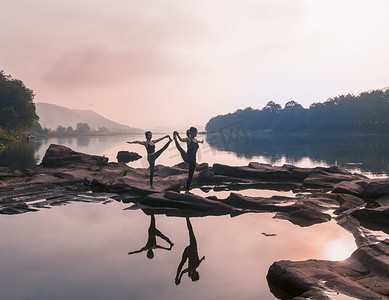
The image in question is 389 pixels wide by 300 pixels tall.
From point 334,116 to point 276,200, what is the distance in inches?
4891

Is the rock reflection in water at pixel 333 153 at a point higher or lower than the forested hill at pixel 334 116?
lower

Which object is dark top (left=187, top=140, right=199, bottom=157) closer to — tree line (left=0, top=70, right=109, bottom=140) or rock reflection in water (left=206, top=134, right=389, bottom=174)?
rock reflection in water (left=206, top=134, right=389, bottom=174)

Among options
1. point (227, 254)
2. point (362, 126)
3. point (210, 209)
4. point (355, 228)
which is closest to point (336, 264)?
point (227, 254)

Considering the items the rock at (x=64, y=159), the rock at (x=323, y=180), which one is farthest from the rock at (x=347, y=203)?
the rock at (x=64, y=159)

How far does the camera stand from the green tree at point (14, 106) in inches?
2963

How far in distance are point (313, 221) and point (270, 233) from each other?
6.57 feet

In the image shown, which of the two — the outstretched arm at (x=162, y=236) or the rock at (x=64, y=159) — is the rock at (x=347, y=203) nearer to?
the outstretched arm at (x=162, y=236)

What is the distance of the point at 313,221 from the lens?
9570mm

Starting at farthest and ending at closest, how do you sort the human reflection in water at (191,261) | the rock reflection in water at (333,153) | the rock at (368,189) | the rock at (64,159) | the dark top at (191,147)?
the rock reflection in water at (333,153) → the rock at (64,159) → the dark top at (191,147) → the rock at (368,189) → the human reflection in water at (191,261)

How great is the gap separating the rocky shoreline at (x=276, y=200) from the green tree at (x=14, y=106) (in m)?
63.5

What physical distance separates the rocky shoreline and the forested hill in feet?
348

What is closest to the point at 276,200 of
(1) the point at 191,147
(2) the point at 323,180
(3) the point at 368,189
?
(1) the point at 191,147

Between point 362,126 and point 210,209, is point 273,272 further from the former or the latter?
point 362,126

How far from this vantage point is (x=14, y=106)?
7869 cm
